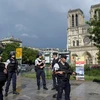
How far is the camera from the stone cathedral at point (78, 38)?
88125 mm

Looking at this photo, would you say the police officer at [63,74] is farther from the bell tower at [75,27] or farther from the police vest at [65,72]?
the bell tower at [75,27]

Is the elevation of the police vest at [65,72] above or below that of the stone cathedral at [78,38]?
below

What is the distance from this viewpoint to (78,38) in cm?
9281

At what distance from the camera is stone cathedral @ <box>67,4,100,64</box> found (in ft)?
289

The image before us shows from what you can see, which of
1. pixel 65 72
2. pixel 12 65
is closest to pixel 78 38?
pixel 12 65

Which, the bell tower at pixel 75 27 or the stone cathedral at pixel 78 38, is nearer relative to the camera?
the stone cathedral at pixel 78 38

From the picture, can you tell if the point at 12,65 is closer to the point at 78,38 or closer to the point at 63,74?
the point at 63,74

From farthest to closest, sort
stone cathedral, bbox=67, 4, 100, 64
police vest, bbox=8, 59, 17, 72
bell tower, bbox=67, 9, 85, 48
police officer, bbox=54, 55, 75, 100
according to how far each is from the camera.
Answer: bell tower, bbox=67, 9, 85, 48
stone cathedral, bbox=67, 4, 100, 64
police vest, bbox=8, 59, 17, 72
police officer, bbox=54, 55, 75, 100

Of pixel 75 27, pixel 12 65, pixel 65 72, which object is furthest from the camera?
pixel 75 27

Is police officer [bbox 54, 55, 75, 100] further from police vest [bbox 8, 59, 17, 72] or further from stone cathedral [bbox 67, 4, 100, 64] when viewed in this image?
stone cathedral [bbox 67, 4, 100, 64]

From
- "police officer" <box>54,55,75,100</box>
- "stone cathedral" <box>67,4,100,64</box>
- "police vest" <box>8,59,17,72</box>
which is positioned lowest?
"police officer" <box>54,55,75,100</box>

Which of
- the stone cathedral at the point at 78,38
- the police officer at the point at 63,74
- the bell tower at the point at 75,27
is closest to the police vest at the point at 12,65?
the police officer at the point at 63,74

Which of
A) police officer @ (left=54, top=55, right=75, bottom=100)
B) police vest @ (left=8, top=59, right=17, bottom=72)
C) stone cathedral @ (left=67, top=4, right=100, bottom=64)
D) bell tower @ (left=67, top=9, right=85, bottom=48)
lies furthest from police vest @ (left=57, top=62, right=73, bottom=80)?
bell tower @ (left=67, top=9, right=85, bottom=48)

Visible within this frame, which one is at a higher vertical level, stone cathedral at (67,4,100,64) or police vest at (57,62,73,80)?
stone cathedral at (67,4,100,64)
